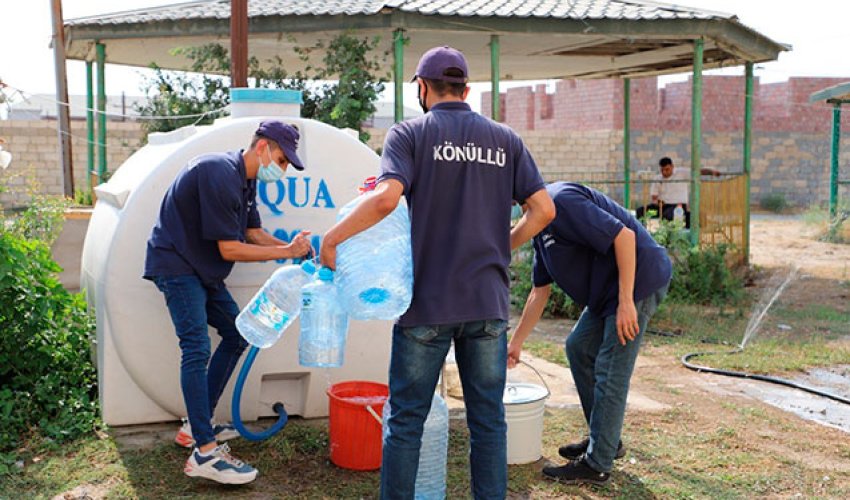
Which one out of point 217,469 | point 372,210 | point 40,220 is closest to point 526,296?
point 40,220

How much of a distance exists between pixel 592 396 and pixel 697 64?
7169 millimetres

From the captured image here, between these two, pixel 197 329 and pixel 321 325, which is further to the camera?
pixel 197 329

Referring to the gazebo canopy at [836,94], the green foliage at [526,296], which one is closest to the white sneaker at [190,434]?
the green foliage at [526,296]

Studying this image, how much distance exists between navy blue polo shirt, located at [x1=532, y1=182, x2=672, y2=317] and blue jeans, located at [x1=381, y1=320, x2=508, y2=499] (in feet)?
2.76

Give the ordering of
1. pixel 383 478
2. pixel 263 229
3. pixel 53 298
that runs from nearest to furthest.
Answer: pixel 383 478 → pixel 263 229 → pixel 53 298

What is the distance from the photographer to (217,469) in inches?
170

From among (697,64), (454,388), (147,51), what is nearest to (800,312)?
(697,64)

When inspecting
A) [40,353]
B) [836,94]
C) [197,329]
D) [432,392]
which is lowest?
[40,353]

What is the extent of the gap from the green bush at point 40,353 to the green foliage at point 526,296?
16.6 feet

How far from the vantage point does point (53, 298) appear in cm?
557

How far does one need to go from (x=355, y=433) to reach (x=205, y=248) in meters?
1.18

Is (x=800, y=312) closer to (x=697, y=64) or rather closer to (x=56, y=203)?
(x=697, y=64)

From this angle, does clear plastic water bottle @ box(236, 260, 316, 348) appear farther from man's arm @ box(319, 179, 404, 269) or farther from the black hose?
the black hose

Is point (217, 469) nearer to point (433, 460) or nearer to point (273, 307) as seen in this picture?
point (273, 307)
